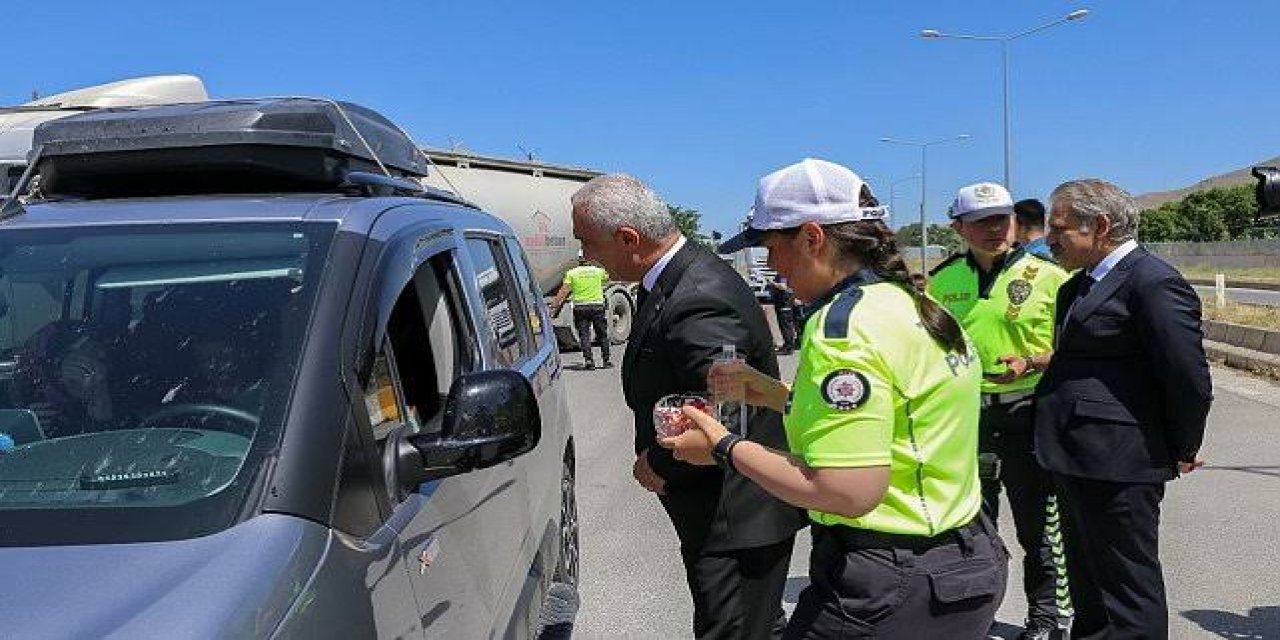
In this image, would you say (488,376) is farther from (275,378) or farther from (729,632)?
(729,632)

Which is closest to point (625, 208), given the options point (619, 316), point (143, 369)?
point (143, 369)

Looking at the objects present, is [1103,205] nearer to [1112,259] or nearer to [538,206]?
[1112,259]

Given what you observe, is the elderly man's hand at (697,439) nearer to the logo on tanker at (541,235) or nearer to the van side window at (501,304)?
the van side window at (501,304)

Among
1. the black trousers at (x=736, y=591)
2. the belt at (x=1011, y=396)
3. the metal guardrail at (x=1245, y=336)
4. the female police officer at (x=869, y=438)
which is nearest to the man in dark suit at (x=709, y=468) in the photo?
the black trousers at (x=736, y=591)

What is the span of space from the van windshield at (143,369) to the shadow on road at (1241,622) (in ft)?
13.4

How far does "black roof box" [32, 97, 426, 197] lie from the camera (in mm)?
2932

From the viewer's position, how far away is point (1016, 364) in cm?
449

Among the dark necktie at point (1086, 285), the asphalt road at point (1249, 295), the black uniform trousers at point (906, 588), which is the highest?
the dark necktie at point (1086, 285)

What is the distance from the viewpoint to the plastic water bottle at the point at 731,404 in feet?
8.89

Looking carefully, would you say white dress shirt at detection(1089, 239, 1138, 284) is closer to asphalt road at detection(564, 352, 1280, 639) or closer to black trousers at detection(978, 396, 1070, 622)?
black trousers at detection(978, 396, 1070, 622)

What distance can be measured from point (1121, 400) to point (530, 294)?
2.59 metres

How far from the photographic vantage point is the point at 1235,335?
45.9 ft

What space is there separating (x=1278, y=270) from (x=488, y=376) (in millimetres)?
53861

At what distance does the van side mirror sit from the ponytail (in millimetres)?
815
